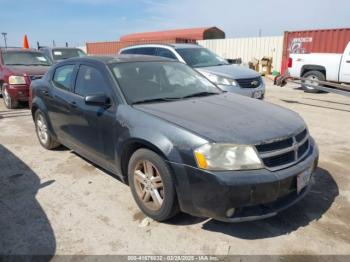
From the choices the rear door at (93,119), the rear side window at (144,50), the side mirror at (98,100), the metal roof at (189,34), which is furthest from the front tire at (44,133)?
the metal roof at (189,34)

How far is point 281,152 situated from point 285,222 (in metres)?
0.84

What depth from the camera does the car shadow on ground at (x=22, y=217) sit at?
2.85 m

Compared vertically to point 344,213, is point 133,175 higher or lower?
higher

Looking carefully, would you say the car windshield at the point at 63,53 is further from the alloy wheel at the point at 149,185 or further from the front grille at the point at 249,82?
the alloy wheel at the point at 149,185

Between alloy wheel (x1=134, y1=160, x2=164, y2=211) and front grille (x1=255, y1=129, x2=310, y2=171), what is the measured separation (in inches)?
38.1

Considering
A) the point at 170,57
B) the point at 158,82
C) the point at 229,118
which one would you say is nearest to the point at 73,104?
the point at 158,82

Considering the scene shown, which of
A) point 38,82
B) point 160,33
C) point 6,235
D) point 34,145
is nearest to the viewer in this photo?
point 6,235

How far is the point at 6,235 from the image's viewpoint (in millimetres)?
3020

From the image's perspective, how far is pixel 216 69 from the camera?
816 cm

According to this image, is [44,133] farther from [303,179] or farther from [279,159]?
[303,179]

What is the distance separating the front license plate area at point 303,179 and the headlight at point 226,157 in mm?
512

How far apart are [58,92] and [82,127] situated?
2.97ft

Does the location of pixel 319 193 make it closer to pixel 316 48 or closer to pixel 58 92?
pixel 58 92

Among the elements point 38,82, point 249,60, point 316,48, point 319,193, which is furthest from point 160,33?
point 319,193
